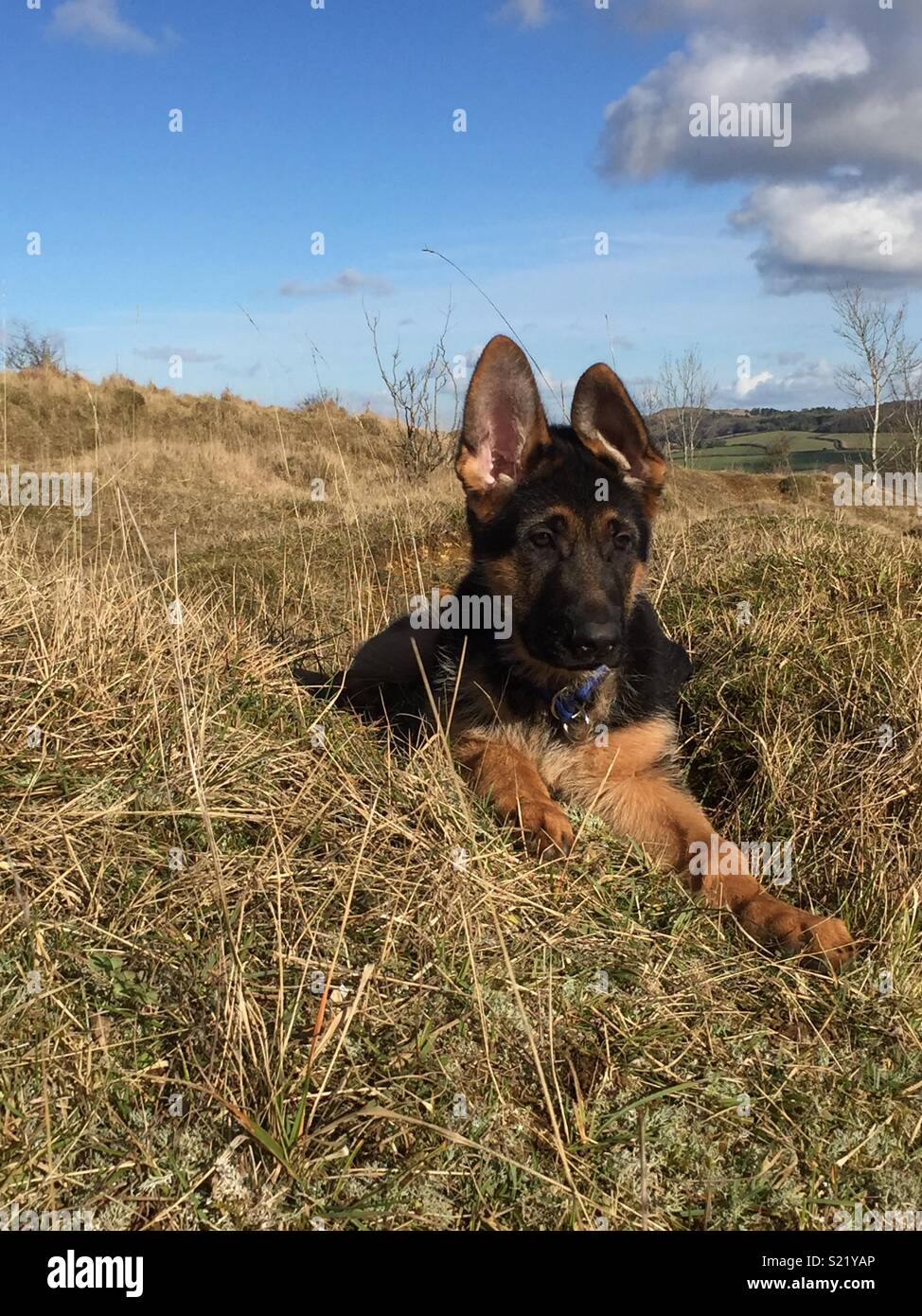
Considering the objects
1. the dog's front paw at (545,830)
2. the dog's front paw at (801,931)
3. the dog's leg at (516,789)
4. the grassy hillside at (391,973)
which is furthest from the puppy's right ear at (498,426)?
the dog's front paw at (801,931)

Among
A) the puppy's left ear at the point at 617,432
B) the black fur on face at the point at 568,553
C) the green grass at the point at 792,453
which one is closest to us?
the black fur on face at the point at 568,553

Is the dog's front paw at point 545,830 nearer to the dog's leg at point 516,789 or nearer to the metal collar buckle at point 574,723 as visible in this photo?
the dog's leg at point 516,789

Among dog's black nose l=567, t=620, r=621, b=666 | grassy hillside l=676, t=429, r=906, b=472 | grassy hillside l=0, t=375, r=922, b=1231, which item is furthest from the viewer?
grassy hillside l=676, t=429, r=906, b=472

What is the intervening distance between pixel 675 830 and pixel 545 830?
2.07 ft

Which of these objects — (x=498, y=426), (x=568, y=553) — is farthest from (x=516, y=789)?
(x=498, y=426)

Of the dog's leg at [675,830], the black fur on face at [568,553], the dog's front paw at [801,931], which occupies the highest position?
the black fur on face at [568,553]

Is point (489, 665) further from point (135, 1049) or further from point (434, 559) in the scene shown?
point (434, 559)

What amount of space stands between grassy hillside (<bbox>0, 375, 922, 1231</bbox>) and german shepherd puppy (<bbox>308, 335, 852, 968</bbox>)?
0.36 m

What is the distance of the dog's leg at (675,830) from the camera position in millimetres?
3051

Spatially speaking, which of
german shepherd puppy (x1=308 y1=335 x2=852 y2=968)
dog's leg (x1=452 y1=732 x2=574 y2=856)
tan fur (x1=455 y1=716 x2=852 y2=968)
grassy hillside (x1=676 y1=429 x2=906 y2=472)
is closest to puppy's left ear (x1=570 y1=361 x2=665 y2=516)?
german shepherd puppy (x1=308 y1=335 x2=852 y2=968)

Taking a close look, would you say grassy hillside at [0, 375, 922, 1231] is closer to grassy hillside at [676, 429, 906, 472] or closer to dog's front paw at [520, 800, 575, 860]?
dog's front paw at [520, 800, 575, 860]

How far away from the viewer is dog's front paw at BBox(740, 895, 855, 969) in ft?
9.61

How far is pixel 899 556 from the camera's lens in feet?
18.9

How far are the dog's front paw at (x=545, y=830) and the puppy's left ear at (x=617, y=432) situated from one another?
1.49 meters
